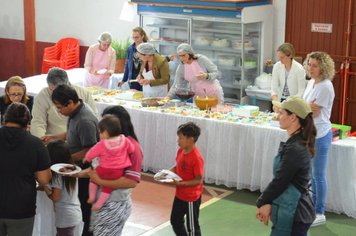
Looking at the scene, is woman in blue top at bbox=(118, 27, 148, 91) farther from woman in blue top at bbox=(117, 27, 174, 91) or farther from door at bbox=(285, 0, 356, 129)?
door at bbox=(285, 0, 356, 129)

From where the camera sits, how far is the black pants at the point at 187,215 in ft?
13.0

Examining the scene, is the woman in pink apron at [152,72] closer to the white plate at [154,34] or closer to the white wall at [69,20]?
the white plate at [154,34]

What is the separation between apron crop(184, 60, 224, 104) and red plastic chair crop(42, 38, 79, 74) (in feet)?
14.9

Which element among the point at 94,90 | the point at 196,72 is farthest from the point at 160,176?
the point at 94,90

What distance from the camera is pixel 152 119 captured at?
21.0 feet

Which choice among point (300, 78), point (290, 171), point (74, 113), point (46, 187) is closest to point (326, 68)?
point (300, 78)

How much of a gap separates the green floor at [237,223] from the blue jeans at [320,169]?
236 millimetres

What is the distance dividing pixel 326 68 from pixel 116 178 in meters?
2.35

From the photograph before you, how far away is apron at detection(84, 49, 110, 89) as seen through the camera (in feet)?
25.6

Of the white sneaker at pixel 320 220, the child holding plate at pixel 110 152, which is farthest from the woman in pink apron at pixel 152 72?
the child holding plate at pixel 110 152

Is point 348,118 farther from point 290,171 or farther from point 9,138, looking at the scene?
point 9,138

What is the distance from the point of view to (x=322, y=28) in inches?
312

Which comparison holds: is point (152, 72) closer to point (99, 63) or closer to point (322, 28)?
point (99, 63)

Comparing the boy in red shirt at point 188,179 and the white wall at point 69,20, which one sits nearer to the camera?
the boy in red shirt at point 188,179
